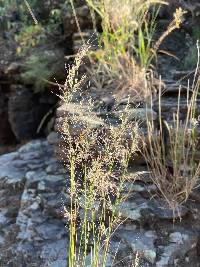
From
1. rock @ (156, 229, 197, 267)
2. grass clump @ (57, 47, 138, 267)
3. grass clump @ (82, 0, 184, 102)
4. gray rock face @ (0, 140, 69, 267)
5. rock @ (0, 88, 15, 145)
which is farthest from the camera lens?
rock @ (0, 88, 15, 145)

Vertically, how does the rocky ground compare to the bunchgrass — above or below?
below

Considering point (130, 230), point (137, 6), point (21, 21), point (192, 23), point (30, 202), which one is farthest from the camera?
point (21, 21)

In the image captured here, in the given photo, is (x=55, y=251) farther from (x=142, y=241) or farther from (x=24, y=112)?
(x=24, y=112)

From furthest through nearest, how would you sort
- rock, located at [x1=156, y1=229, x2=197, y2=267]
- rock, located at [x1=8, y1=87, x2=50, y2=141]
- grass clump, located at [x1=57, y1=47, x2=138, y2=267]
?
1. rock, located at [x1=8, y1=87, x2=50, y2=141]
2. rock, located at [x1=156, y1=229, x2=197, y2=267]
3. grass clump, located at [x1=57, y1=47, x2=138, y2=267]

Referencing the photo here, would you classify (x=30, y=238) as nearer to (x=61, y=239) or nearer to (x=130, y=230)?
(x=61, y=239)

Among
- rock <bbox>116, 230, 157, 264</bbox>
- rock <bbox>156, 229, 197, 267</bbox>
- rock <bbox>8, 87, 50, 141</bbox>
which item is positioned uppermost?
rock <bbox>8, 87, 50, 141</bbox>

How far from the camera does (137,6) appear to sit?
2947 millimetres

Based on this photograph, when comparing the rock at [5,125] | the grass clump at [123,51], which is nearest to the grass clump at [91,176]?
the grass clump at [123,51]

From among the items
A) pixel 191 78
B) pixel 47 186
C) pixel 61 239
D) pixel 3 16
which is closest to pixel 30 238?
pixel 61 239

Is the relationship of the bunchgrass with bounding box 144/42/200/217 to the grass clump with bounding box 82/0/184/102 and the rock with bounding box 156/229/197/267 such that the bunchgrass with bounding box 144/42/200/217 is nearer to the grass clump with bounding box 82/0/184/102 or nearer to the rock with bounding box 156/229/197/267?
the rock with bounding box 156/229/197/267

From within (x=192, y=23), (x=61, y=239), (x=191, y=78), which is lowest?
(x=61, y=239)


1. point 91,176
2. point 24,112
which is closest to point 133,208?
point 91,176

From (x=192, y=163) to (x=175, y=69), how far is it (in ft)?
3.02

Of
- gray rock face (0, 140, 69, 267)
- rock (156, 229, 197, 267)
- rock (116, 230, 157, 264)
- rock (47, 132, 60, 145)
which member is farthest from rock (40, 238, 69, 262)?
rock (47, 132, 60, 145)
